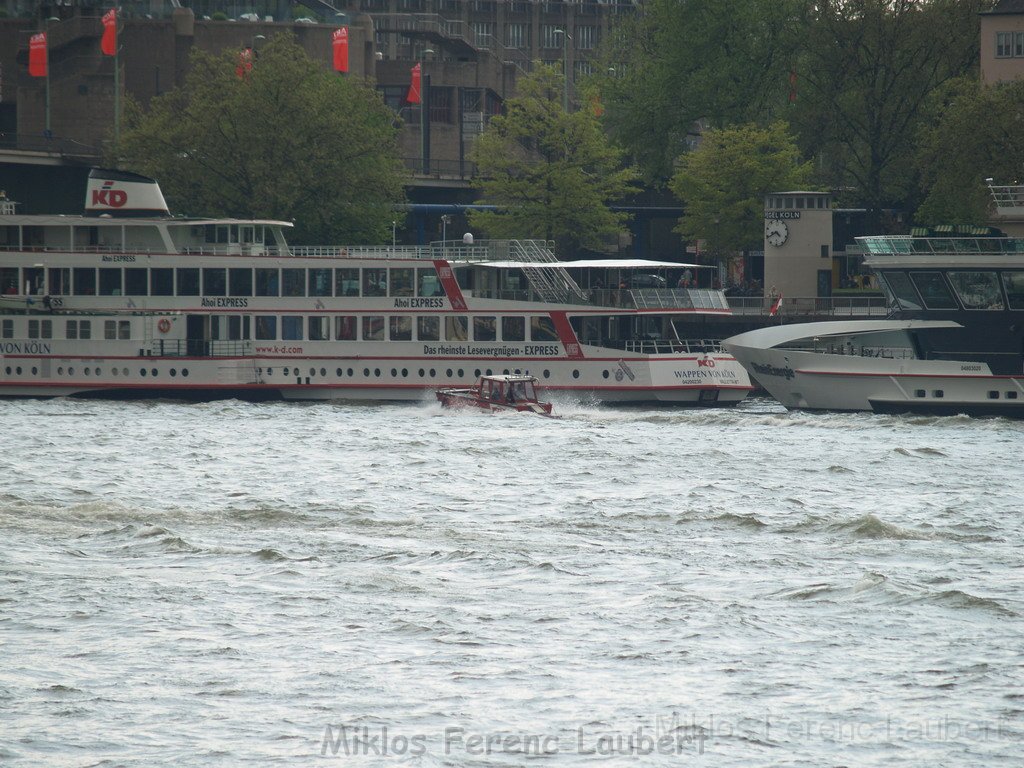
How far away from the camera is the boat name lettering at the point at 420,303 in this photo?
55.1 m

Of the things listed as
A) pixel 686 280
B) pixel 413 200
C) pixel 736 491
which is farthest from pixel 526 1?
pixel 736 491

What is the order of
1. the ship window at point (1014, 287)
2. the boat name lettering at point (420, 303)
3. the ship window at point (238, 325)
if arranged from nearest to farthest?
1. the ship window at point (1014, 287)
2. the boat name lettering at point (420, 303)
3. the ship window at point (238, 325)

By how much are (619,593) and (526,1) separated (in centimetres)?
13077

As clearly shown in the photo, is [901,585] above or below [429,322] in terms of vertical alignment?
below

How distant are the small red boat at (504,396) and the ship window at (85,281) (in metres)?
13.4

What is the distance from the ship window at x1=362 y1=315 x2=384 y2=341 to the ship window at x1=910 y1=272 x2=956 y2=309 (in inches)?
662

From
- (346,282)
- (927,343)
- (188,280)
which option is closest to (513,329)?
(346,282)

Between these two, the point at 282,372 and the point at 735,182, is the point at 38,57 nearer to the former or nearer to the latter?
the point at 735,182

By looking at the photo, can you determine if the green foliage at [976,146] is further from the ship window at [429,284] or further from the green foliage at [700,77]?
the ship window at [429,284]

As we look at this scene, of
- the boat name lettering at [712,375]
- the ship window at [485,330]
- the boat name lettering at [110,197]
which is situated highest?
the boat name lettering at [110,197]

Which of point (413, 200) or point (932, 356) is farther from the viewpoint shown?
point (413, 200)

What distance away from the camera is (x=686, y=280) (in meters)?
65.4

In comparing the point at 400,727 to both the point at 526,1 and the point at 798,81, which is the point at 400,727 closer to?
the point at 798,81

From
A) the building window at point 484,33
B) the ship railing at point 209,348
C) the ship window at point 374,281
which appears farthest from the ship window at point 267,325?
the building window at point 484,33
